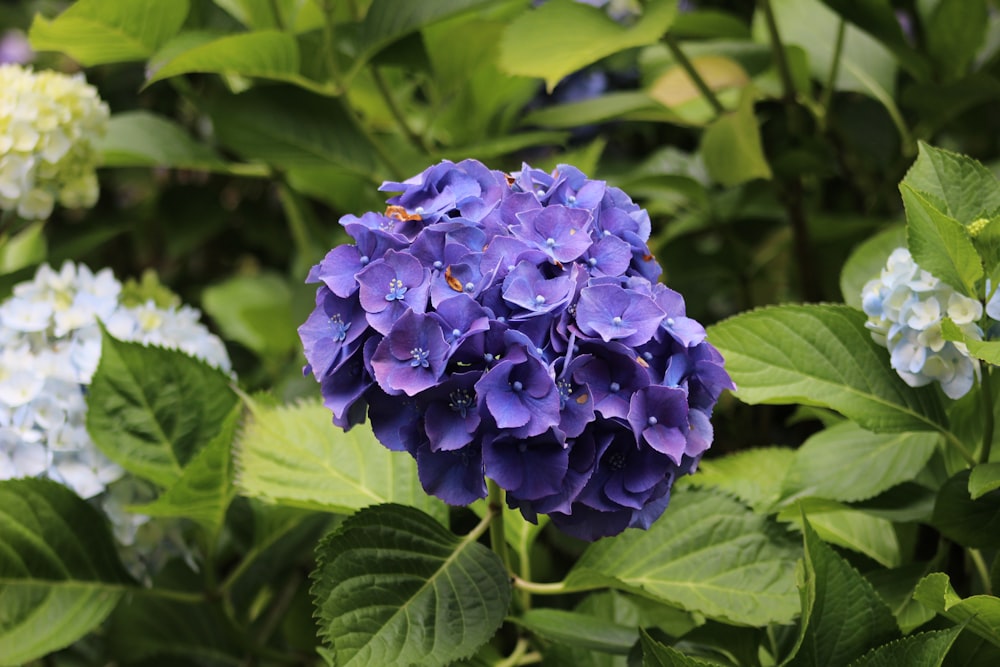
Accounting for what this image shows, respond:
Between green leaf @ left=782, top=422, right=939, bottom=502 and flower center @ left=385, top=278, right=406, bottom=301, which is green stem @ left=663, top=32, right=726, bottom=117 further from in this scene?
flower center @ left=385, top=278, right=406, bottom=301

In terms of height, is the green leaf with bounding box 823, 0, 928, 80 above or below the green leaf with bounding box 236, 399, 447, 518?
above

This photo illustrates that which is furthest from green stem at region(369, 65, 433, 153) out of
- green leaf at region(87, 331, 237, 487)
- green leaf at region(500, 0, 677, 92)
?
green leaf at region(87, 331, 237, 487)

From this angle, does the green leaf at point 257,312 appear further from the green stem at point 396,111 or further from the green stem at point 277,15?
the green stem at point 277,15

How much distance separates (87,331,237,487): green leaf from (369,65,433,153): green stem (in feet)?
1.59

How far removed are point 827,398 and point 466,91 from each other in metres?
0.83

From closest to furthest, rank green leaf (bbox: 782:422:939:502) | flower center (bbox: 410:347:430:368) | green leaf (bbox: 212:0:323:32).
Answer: flower center (bbox: 410:347:430:368)
green leaf (bbox: 782:422:939:502)
green leaf (bbox: 212:0:323:32)

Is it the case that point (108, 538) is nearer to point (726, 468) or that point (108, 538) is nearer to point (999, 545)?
point (726, 468)

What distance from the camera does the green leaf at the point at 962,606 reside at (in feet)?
2.33

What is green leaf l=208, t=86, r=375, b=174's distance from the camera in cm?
128

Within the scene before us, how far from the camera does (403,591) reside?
779 millimetres

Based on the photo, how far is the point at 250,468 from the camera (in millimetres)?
941

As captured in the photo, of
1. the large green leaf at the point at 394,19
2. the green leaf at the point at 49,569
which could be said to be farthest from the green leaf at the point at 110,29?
the green leaf at the point at 49,569

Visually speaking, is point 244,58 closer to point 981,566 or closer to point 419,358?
point 419,358

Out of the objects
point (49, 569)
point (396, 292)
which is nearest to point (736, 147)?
point (396, 292)
